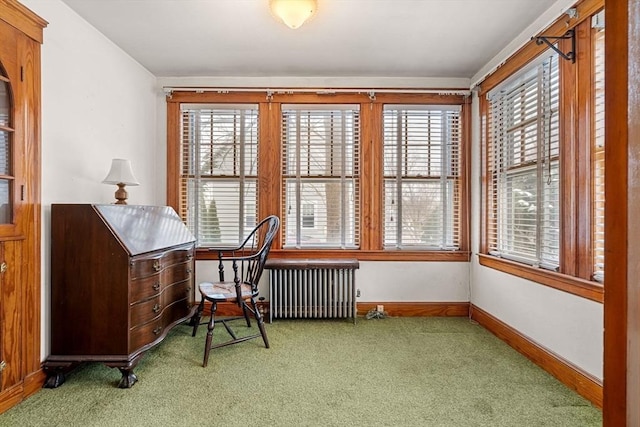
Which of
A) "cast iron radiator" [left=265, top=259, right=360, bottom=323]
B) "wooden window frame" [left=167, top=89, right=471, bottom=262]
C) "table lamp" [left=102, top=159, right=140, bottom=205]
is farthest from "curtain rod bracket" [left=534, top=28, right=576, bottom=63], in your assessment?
"table lamp" [left=102, top=159, right=140, bottom=205]

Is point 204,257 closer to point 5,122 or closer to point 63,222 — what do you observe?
point 63,222

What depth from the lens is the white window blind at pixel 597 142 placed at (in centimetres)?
195

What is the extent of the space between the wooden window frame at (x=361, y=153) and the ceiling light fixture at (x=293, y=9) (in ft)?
4.60

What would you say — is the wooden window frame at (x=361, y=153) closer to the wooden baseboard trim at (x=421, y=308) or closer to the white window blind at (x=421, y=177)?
the white window blind at (x=421, y=177)

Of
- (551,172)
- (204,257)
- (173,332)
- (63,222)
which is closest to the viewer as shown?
(63,222)

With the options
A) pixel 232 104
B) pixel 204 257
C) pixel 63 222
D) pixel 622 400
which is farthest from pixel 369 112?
pixel 622 400

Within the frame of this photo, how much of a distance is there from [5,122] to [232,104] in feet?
6.30

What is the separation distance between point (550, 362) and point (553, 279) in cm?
58

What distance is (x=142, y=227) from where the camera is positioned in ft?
7.76

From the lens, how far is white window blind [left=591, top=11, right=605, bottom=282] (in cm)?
195

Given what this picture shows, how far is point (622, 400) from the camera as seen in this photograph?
538mm

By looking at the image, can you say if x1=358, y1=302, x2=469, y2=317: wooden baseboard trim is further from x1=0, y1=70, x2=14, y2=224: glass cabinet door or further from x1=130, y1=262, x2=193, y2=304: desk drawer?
x1=0, y1=70, x2=14, y2=224: glass cabinet door

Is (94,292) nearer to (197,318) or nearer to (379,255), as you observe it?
(197,318)

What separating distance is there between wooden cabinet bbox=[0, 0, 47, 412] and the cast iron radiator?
70.6 inches
